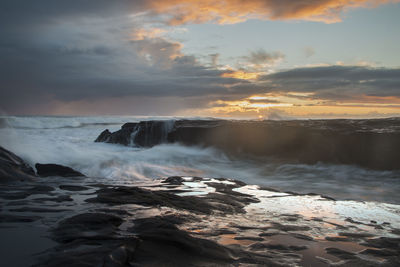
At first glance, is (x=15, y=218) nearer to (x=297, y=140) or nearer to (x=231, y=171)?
(x=231, y=171)

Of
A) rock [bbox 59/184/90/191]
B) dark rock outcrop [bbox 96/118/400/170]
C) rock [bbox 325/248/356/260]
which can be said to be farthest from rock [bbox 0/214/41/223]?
dark rock outcrop [bbox 96/118/400/170]

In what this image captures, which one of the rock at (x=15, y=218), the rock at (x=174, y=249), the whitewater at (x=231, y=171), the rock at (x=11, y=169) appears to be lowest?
the whitewater at (x=231, y=171)

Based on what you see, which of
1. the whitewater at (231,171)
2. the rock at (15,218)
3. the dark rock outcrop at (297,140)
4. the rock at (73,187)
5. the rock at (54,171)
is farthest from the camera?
the dark rock outcrop at (297,140)

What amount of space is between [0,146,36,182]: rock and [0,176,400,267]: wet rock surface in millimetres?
783

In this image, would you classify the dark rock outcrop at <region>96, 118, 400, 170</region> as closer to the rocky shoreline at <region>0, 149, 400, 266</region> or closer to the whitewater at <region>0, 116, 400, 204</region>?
the whitewater at <region>0, 116, 400, 204</region>

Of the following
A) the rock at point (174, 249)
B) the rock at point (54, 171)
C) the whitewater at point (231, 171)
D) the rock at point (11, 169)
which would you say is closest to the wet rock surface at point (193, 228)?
the rock at point (174, 249)

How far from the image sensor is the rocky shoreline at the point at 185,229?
240 cm

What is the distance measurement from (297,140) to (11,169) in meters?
10.8

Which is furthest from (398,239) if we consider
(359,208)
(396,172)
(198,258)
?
(396,172)

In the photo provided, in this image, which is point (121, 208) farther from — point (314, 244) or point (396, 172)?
point (396, 172)

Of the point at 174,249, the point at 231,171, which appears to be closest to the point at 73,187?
the point at 174,249

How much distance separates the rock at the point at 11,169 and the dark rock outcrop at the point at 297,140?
9.17m

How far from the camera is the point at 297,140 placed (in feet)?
43.1

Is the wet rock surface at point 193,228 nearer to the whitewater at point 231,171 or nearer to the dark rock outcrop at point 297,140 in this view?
the whitewater at point 231,171
